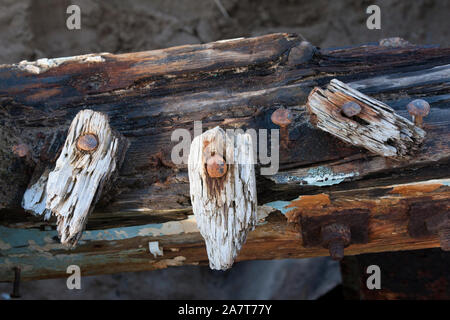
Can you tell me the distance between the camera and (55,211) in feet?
4.07

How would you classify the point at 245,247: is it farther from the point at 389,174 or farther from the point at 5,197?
the point at 5,197

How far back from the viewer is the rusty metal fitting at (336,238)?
1481 millimetres

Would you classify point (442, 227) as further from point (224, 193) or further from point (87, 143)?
point (87, 143)

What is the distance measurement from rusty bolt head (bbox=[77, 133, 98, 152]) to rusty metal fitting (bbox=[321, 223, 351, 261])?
76 centimetres

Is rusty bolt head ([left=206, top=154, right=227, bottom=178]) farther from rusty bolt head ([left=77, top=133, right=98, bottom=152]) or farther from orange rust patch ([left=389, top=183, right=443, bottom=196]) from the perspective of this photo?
orange rust patch ([left=389, top=183, right=443, bottom=196])

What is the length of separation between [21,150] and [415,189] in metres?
1.19

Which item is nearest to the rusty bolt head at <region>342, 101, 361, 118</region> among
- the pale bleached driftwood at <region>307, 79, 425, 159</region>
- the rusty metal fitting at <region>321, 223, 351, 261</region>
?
the pale bleached driftwood at <region>307, 79, 425, 159</region>

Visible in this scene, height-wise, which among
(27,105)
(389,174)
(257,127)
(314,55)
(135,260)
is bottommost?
(135,260)

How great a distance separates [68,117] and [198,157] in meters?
0.57

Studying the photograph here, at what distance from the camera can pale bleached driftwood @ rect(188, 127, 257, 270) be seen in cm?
120

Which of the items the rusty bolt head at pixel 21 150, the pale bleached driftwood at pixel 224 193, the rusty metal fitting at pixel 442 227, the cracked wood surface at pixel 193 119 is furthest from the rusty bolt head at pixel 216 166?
the rusty metal fitting at pixel 442 227

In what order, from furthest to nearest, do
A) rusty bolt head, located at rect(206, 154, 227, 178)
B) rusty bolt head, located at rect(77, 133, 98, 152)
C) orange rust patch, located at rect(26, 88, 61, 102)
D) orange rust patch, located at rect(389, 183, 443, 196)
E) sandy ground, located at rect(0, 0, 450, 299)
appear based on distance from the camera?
sandy ground, located at rect(0, 0, 450, 299), orange rust patch, located at rect(26, 88, 61, 102), orange rust patch, located at rect(389, 183, 443, 196), rusty bolt head, located at rect(77, 133, 98, 152), rusty bolt head, located at rect(206, 154, 227, 178)

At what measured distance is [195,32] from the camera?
12.5ft

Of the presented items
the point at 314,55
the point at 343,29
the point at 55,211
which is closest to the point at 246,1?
the point at 343,29
